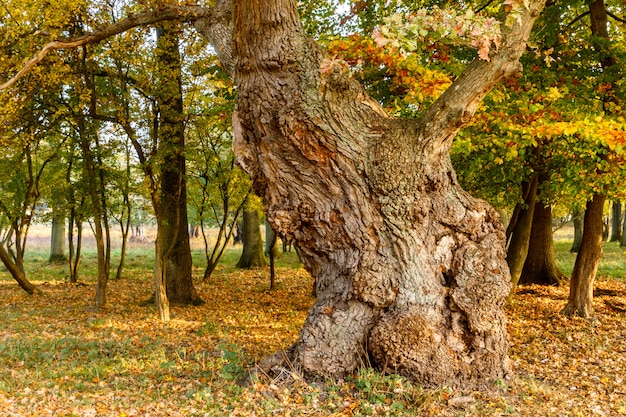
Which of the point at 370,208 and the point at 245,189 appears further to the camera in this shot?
the point at 245,189

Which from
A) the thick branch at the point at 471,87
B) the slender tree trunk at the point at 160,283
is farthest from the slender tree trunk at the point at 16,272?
the thick branch at the point at 471,87

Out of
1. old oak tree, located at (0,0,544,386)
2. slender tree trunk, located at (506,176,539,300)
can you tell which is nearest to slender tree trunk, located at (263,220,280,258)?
slender tree trunk, located at (506,176,539,300)

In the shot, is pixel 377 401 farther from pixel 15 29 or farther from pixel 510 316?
pixel 15 29

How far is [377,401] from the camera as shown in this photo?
5207 millimetres

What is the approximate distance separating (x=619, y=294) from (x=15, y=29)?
1346 centimetres

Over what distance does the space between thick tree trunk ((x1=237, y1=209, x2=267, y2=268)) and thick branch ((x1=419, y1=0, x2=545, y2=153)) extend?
13.3 m

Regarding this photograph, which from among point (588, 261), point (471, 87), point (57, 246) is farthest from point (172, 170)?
point (57, 246)

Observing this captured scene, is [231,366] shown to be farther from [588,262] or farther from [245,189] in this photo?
[245,189]

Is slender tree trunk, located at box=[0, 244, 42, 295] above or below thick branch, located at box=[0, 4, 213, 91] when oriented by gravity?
below

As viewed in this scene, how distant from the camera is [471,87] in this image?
5820 mm

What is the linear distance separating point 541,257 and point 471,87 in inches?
387

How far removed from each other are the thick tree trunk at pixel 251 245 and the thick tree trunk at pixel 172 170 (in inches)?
251

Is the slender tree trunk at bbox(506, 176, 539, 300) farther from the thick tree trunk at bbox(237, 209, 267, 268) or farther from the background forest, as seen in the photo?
the thick tree trunk at bbox(237, 209, 267, 268)

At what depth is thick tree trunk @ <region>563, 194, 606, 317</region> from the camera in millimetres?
9750
